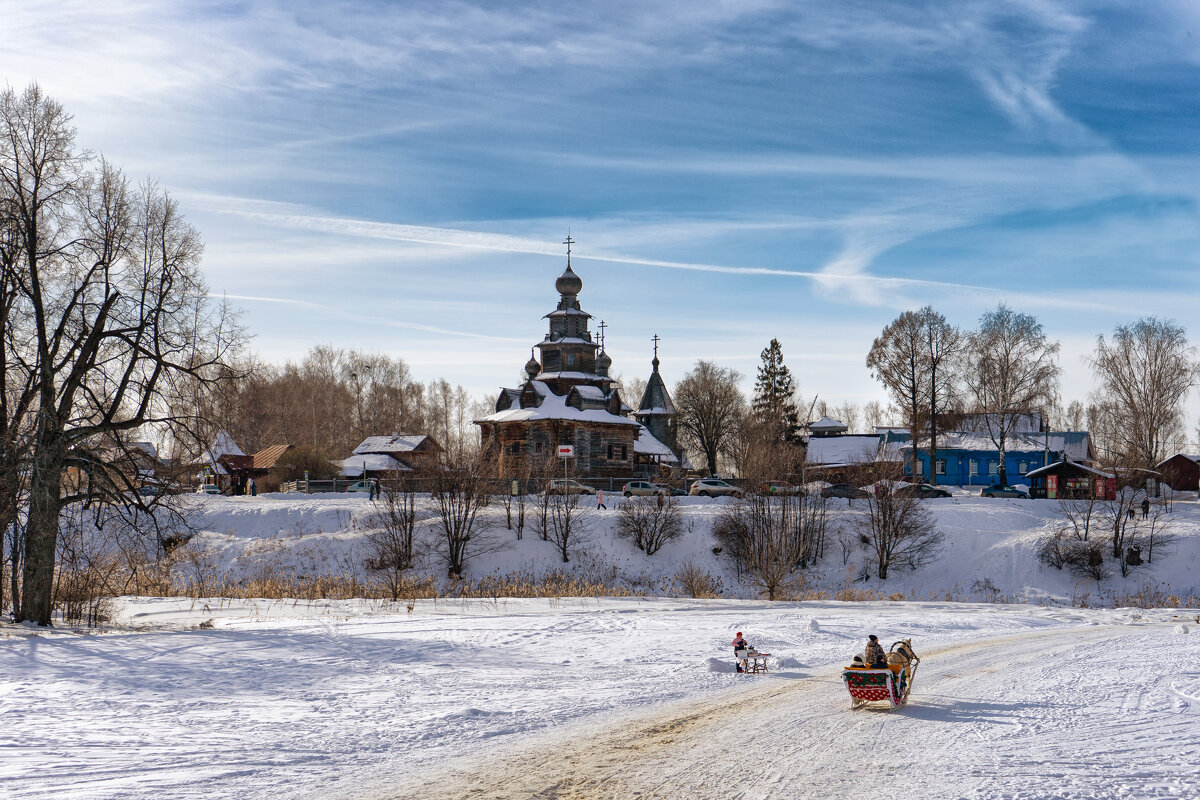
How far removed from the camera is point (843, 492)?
168 ft

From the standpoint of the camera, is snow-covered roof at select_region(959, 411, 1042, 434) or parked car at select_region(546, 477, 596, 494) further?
snow-covered roof at select_region(959, 411, 1042, 434)

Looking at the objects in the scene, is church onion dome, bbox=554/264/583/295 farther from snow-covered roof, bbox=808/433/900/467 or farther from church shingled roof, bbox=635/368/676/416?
snow-covered roof, bbox=808/433/900/467

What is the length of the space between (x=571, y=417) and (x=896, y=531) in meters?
23.6

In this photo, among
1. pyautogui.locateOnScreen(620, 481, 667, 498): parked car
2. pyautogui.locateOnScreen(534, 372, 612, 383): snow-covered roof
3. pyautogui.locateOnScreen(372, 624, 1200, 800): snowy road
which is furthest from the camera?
pyautogui.locateOnScreen(534, 372, 612, 383): snow-covered roof

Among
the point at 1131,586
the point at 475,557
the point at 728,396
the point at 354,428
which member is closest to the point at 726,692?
the point at 475,557

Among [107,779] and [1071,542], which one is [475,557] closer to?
[1071,542]

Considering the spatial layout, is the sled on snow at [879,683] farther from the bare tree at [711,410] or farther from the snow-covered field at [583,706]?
the bare tree at [711,410]

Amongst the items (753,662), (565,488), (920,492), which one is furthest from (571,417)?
(753,662)

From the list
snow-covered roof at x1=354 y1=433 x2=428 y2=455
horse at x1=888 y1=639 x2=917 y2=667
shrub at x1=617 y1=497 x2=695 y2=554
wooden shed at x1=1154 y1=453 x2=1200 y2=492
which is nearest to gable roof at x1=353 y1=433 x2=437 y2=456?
snow-covered roof at x1=354 y1=433 x2=428 y2=455

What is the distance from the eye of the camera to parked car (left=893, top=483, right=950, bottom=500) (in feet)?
144

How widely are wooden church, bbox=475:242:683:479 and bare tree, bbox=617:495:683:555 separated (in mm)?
9662

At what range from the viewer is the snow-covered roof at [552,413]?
60.6m

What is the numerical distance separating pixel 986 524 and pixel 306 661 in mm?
38028

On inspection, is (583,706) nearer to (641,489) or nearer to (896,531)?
(896,531)
